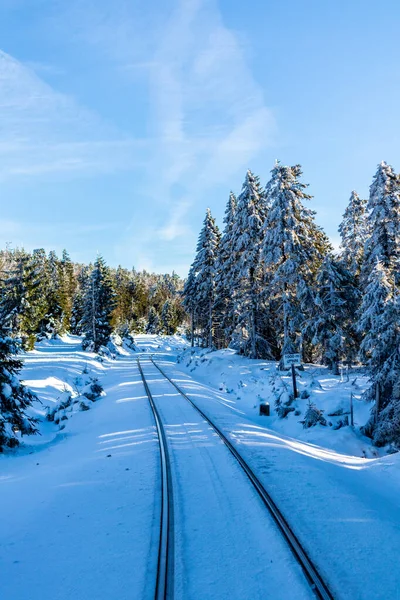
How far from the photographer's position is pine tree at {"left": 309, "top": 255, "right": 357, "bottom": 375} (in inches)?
851

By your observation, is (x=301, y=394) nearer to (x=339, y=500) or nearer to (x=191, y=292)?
(x=339, y=500)

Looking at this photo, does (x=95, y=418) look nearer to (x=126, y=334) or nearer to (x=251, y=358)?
(x=251, y=358)

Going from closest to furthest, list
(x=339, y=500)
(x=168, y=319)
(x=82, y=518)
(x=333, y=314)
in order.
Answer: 1. (x=82, y=518)
2. (x=339, y=500)
3. (x=333, y=314)
4. (x=168, y=319)

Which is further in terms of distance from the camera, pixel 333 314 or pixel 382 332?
pixel 333 314

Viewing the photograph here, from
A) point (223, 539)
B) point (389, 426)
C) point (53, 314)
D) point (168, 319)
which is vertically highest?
point (168, 319)

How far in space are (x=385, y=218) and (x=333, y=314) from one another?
6.36m

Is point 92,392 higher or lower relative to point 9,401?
lower

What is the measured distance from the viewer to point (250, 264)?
27.3 metres

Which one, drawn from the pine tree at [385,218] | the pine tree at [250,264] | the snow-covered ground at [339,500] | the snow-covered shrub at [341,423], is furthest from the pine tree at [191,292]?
the snow-covered ground at [339,500]

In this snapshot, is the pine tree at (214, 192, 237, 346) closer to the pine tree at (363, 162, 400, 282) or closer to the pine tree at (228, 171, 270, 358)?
the pine tree at (228, 171, 270, 358)

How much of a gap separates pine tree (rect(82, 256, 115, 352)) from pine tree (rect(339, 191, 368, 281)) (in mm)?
28654

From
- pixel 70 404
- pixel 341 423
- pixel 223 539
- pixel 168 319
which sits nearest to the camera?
pixel 223 539

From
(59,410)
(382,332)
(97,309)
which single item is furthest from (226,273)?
(382,332)

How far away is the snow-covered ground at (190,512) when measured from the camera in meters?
4.23
